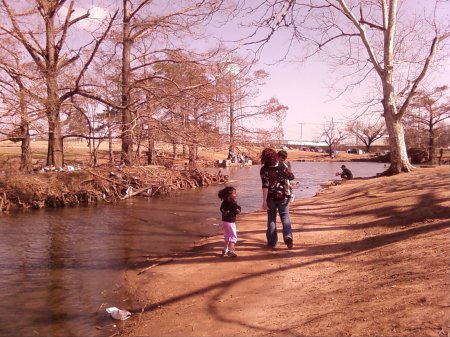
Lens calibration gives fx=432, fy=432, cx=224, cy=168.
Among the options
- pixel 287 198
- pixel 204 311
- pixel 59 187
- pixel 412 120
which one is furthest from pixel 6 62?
pixel 412 120

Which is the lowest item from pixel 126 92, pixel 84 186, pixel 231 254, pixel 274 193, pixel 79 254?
pixel 79 254

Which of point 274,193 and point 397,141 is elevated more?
point 397,141

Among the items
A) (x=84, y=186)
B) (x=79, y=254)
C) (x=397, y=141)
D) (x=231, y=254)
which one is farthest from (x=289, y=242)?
(x=84, y=186)

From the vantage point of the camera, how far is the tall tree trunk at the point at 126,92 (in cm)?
1986

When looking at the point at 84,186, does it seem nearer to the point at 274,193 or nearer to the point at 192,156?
the point at 192,156

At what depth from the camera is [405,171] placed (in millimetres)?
16641

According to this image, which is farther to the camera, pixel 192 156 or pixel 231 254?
pixel 192 156

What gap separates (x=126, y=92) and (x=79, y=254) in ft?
43.8

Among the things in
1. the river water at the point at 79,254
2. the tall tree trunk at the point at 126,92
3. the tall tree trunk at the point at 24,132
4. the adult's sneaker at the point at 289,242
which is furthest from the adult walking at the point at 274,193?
the tall tree trunk at the point at 24,132

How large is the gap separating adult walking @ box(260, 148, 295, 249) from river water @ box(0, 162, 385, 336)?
2.24 m

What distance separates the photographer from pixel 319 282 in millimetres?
5543

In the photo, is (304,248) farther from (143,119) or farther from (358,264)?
(143,119)

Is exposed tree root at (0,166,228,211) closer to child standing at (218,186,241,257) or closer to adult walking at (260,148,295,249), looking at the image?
child standing at (218,186,241,257)

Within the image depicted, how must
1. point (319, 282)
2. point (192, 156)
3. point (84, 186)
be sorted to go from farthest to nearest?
point (192, 156)
point (84, 186)
point (319, 282)
